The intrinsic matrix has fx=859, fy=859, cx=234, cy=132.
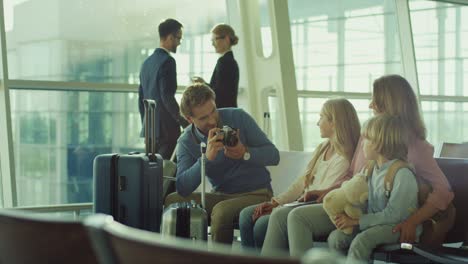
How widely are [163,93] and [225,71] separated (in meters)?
0.50

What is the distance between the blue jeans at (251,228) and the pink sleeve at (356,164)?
1.30 feet

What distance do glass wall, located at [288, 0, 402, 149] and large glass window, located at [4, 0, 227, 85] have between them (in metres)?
1.06

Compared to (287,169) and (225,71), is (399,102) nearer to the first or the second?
(287,169)

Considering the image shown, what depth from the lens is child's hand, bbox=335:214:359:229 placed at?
3654 millimetres

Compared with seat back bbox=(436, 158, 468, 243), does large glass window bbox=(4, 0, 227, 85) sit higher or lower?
higher

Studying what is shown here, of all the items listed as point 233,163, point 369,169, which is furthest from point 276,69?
point 369,169

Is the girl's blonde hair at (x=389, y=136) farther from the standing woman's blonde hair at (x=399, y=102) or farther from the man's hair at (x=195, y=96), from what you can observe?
the man's hair at (x=195, y=96)

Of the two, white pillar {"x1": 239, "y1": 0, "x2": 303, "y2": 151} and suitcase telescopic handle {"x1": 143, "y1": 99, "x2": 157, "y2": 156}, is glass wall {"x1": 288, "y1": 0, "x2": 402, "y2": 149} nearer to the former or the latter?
white pillar {"x1": 239, "y1": 0, "x2": 303, "y2": 151}

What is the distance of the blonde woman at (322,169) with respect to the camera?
4000mm

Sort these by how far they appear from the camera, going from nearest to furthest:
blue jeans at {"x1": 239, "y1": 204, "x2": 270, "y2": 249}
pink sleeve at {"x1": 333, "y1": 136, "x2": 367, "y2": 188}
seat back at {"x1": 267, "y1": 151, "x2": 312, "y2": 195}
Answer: pink sleeve at {"x1": 333, "y1": 136, "x2": 367, "y2": 188} < blue jeans at {"x1": 239, "y1": 204, "x2": 270, "y2": 249} < seat back at {"x1": 267, "y1": 151, "x2": 312, "y2": 195}

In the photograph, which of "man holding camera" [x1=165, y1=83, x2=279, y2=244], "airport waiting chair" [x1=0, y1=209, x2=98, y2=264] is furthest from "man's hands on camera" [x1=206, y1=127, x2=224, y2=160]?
"airport waiting chair" [x1=0, y1=209, x2=98, y2=264]

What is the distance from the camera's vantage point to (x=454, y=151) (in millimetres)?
5289

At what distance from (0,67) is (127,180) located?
7.99 feet

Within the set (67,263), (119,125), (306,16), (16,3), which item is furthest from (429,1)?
(67,263)
